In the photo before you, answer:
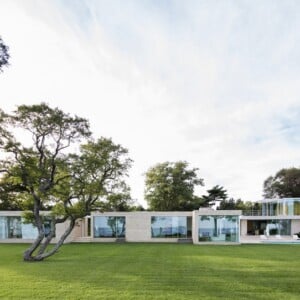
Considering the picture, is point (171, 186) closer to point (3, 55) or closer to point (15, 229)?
point (15, 229)

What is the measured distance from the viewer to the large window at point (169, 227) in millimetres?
31188

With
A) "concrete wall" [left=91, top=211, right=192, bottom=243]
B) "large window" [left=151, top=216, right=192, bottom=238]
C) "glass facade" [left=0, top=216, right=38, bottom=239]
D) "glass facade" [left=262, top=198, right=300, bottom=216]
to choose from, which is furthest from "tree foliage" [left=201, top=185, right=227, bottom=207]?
"glass facade" [left=0, top=216, right=38, bottom=239]

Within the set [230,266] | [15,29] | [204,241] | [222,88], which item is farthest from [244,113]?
[15,29]

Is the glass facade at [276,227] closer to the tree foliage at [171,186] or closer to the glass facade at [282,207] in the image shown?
the glass facade at [282,207]

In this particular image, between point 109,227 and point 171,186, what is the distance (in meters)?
12.4

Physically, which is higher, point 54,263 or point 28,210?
point 28,210

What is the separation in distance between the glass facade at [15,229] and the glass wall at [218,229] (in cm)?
1263

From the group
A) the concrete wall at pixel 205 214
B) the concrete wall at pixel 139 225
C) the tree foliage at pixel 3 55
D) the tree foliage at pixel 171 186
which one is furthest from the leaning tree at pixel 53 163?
the tree foliage at pixel 171 186

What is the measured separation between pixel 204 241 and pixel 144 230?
15.6ft

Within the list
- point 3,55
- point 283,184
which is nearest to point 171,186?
point 283,184

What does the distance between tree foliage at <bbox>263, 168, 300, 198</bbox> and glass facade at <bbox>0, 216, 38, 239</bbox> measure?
3251 centimetres

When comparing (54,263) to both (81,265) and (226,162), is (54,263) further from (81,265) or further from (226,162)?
(226,162)

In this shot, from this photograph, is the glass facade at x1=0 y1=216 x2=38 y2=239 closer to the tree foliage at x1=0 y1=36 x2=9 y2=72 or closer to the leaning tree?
the leaning tree

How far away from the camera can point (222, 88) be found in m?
17.6
